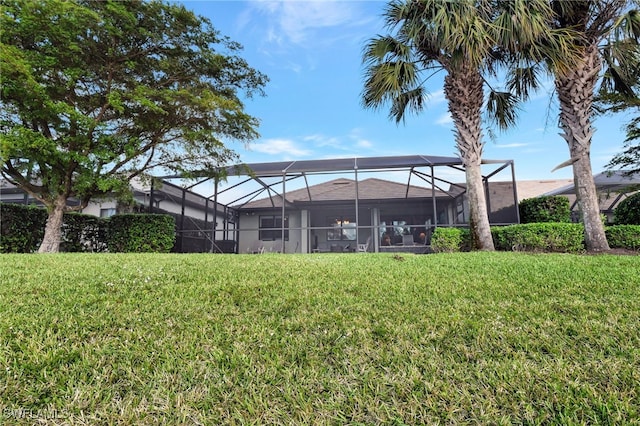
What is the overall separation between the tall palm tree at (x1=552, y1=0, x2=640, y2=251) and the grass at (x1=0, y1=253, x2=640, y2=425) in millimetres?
4345

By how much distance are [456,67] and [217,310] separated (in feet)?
23.7

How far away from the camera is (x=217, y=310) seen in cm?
261

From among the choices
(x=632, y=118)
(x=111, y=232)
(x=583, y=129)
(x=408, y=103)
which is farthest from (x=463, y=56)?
(x=111, y=232)

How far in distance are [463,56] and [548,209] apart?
5.85 meters

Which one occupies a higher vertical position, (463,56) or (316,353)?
(463,56)

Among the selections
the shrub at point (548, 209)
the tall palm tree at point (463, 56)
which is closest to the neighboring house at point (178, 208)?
the tall palm tree at point (463, 56)

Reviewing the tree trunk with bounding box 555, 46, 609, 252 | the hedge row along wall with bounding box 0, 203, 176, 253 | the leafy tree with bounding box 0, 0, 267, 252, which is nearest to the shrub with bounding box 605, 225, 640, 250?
the tree trunk with bounding box 555, 46, 609, 252

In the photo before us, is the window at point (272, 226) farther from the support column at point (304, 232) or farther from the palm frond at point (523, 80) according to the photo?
the palm frond at point (523, 80)

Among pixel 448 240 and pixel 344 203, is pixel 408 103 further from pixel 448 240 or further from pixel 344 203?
pixel 344 203

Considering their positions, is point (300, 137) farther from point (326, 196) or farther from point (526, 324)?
point (526, 324)

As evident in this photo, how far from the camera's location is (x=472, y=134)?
295 inches

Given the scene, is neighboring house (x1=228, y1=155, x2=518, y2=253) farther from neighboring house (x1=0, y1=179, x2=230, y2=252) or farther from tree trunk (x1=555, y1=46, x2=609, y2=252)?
tree trunk (x1=555, y1=46, x2=609, y2=252)

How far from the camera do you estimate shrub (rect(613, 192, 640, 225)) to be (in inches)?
333

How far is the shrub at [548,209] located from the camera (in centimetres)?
936
